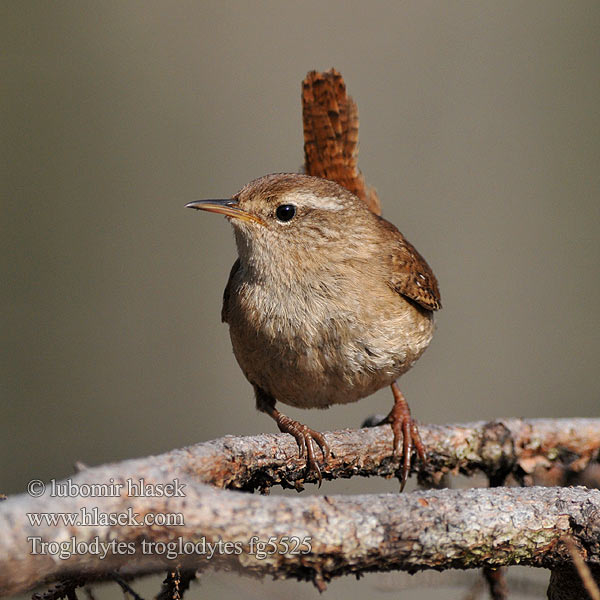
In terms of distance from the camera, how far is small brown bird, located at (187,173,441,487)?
286cm

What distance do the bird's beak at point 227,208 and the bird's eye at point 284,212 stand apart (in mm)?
74

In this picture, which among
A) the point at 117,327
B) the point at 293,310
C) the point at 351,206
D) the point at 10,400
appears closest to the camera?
the point at 293,310

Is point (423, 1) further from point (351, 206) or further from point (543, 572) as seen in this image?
point (543, 572)

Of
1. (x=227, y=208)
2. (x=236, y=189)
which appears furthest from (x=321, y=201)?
(x=236, y=189)

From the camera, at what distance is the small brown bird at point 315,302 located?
2859 millimetres

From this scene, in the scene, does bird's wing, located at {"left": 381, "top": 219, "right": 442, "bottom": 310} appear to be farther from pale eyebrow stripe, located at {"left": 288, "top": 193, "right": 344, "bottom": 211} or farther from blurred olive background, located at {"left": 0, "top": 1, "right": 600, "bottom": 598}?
blurred olive background, located at {"left": 0, "top": 1, "right": 600, "bottom": 598}

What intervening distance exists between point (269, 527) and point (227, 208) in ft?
5.32

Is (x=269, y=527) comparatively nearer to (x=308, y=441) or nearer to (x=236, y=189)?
(x=308, y=441)

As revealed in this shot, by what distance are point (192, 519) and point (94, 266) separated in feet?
15.2

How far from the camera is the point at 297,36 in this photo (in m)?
6.22

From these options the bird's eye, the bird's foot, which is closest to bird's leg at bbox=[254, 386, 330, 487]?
the bird's foot

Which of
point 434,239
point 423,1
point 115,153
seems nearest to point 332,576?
point 434,239

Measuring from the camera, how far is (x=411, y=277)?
3234 millimetres

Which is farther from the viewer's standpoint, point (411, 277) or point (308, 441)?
point (411, 277)
